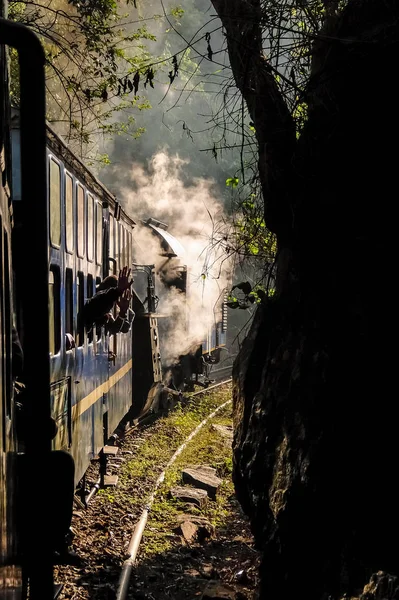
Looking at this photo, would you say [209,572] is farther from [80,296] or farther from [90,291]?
[90,291]

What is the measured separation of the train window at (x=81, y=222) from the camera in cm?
674

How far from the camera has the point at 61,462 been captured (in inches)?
71.4

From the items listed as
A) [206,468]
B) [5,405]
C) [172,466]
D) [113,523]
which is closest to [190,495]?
[113,523]

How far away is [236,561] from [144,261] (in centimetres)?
1129

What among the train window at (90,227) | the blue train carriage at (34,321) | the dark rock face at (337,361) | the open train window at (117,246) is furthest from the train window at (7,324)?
the open train window at (117,246)

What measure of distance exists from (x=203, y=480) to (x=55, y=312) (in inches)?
176

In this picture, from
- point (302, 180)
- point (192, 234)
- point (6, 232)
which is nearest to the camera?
point (6, 232)

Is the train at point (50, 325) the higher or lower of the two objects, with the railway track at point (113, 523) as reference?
higher

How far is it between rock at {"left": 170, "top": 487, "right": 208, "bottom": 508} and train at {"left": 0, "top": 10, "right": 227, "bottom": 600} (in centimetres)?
117

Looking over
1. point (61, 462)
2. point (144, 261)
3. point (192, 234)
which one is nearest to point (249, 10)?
point (61, 462)

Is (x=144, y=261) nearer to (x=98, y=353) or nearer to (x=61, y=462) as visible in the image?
(x=98, y=353)

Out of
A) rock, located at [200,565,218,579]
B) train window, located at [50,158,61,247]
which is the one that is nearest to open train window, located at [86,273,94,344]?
train window, located at [50,158,61,247]

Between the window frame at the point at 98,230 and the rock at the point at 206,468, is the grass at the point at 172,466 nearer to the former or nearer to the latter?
the rock at the point at 206,468

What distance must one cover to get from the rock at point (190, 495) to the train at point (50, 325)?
1.17 meters
